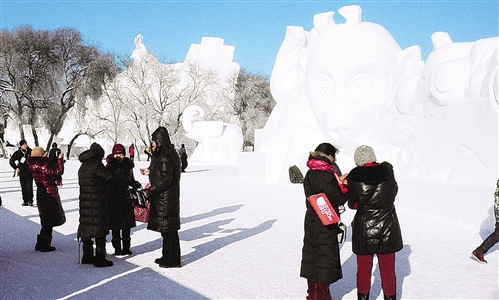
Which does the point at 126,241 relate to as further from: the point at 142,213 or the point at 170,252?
the point at 170,252

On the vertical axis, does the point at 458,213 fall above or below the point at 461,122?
below

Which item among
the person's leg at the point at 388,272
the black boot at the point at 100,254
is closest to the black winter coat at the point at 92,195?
the black boot at the point at 100,254

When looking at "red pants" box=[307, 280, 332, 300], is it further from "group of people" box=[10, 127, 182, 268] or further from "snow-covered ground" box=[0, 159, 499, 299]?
"group of people" box=[10, 127, 182, 268]

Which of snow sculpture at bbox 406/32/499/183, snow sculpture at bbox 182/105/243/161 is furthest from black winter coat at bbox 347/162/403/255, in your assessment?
snow sculpture at bbox 182/105/243/161

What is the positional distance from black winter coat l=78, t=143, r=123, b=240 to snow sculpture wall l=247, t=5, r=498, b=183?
649 centimetres

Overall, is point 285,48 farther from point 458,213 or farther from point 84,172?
point 84,172

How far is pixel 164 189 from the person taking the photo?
5.01m

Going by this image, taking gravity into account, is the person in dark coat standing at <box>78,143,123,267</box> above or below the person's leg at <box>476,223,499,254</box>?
above

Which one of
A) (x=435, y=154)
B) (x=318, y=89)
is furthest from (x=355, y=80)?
(x=435, y=154)

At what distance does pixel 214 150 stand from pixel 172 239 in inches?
1132

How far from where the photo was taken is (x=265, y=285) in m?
4.70

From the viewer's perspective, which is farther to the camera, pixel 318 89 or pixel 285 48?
pixel 285 48

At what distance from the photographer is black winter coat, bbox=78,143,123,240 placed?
5.18 m

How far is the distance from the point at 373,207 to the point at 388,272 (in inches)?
22.8
